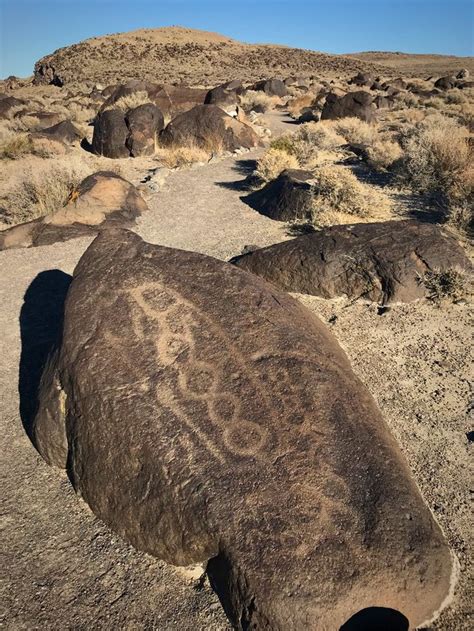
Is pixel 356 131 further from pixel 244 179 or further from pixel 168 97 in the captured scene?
pixel 168 97

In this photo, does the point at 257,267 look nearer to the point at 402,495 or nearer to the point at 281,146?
the point at 402,495

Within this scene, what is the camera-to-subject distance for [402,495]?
2.41m

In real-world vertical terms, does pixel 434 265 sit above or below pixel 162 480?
below

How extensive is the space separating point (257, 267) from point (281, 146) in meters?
7.55

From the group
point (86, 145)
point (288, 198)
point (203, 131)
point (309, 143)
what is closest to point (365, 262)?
point (288, 198)

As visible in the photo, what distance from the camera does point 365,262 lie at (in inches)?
210

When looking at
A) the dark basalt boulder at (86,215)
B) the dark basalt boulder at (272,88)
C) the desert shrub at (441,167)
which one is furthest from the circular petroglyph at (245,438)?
the dark basalt boulder at (272,88)

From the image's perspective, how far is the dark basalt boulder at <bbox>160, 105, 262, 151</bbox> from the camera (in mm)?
13188

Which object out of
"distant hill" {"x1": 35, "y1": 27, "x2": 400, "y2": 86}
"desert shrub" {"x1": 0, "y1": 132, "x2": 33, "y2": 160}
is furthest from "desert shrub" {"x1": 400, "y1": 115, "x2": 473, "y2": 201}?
"distant hill" {"x1": 35, "y1": 27, "x2": 400, "y2": 86}

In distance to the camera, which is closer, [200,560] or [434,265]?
[200,560]

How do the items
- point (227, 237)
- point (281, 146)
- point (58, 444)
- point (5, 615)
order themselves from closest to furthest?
1. point (5, 615)
2. point (58, 444)
3. point (227, 237)
4. point (281, 146)

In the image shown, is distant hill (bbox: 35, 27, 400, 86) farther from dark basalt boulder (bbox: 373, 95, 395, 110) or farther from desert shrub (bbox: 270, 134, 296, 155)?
desert shrub (bbox: 270, 134, 296, 155)

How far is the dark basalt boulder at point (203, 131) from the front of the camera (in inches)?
519

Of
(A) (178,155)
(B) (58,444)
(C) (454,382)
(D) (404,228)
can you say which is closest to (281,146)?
(A) (178,155)
